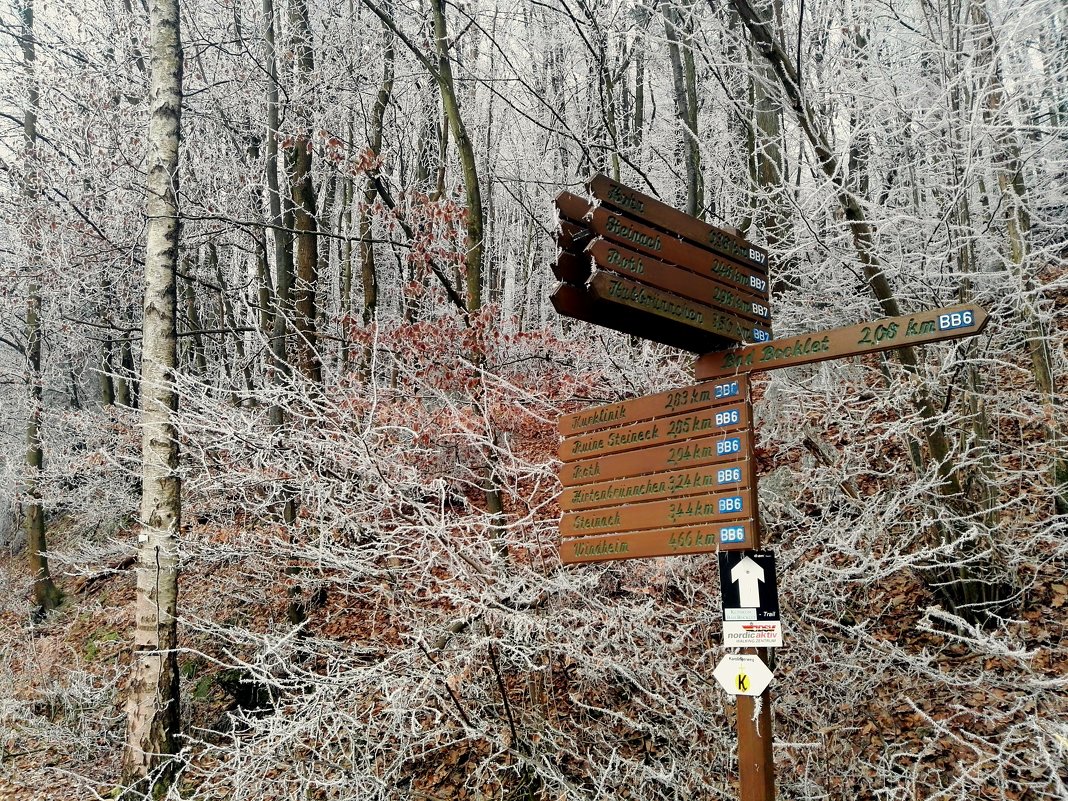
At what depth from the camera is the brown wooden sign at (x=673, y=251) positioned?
117 inches

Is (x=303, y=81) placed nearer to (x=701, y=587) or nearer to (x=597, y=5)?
(x=597, y=5)

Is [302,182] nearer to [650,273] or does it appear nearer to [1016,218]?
[650,273]

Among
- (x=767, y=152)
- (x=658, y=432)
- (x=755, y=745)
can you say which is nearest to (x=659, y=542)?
(x=658, y=432)

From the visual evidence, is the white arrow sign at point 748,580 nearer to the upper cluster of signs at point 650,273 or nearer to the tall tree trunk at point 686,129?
the upper cluster of signs at point 650,273

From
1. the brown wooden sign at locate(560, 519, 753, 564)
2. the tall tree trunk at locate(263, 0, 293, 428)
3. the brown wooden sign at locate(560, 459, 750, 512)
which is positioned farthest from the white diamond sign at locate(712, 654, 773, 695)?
the tall tree trunk at locate(263, 0, 293, 428)

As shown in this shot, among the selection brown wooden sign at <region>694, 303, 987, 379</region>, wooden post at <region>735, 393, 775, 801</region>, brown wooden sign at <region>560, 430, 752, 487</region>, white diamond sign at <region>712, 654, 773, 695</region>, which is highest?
brown wooden sign at <region>694, 303, 987, 379</region>

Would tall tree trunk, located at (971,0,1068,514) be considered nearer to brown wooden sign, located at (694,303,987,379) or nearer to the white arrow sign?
brown wooden sign, located at (694,303,987,379)

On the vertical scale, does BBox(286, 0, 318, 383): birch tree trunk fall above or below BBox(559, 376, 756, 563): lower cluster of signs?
above

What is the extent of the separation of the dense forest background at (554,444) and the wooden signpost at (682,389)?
1039 mm

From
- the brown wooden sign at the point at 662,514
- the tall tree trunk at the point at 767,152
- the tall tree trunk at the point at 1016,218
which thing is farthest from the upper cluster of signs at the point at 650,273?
the tall tree trunk at the point at 767,152

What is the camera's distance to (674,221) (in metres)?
3.23

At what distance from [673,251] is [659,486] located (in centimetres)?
107

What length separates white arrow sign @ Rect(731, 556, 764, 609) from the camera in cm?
282

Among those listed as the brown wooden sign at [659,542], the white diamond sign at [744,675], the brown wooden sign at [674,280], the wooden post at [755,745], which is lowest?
the wooden post at [755,745]
